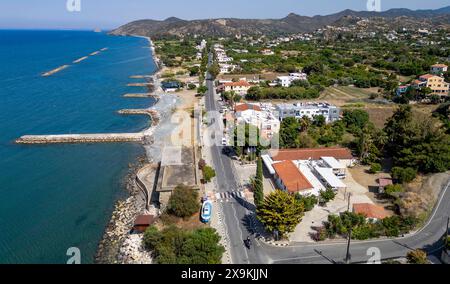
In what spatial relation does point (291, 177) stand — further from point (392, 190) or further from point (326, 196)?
point (392, 190)

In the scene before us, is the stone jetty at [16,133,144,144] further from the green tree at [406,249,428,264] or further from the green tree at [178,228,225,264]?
the green tree at [406,249,428,264]

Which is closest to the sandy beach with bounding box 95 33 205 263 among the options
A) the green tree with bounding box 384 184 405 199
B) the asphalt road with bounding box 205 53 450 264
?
the asphalt road with bounding box 205 53 450 264

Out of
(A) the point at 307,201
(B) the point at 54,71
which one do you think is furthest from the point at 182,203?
(B) the point at 54,71

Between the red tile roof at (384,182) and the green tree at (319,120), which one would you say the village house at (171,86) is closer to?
the green tree at (319,120)

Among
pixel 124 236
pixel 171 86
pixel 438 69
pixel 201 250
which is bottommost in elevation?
pixel 124 236

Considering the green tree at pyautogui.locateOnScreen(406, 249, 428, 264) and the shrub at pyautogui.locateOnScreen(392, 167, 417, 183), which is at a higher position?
the shrub at pyautogui.locateOnScreen(392, 167, 417, 183)

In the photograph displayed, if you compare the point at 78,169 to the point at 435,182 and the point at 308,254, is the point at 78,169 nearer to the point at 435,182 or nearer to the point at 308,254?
the point at 308,254
